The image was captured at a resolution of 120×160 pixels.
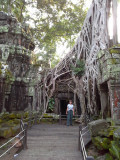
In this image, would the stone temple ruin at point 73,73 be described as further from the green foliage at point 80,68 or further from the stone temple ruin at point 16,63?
the green foliage at point 80,68

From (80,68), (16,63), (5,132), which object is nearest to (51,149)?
(5,132)

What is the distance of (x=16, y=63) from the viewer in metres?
8.92

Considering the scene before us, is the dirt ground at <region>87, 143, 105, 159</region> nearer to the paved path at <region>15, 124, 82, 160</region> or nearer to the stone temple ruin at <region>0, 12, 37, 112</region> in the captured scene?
the paved path at <region>15, 124, 82, 160</region>

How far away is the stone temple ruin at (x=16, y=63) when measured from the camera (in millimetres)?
8164

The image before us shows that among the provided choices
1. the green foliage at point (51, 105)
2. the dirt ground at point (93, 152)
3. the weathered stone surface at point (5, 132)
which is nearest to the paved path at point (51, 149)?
the dirt ground at point (93, 152)

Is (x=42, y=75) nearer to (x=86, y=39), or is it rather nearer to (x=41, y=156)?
(x=86, y=39)

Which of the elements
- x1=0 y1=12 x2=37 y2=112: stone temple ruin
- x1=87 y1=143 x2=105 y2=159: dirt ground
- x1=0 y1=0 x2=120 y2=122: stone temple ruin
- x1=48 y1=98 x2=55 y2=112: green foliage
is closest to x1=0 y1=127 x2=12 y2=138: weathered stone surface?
x1=0 y1=0 x2=120 y2=122: stone temple ruin

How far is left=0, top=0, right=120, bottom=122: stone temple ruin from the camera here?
4773mm

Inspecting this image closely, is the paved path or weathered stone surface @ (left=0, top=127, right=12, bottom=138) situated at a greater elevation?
weathered stone surface @ (left=0, top=127, right=12, bottom=138)

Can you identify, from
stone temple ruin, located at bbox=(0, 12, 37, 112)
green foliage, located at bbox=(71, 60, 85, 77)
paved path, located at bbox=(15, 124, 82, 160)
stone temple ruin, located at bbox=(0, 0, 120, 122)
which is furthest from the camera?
green foliage, located at bbox=(71, 60, 85, 77)

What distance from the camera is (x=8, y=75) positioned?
23.4 feet

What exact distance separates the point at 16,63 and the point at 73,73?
140 inches

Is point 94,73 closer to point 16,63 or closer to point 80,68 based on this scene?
point 80,68

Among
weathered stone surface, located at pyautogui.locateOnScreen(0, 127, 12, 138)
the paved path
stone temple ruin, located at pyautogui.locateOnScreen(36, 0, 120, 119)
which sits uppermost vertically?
stone temple ruin, located at pyautogui.locateOnScreen(36, 0, 120, 119)
